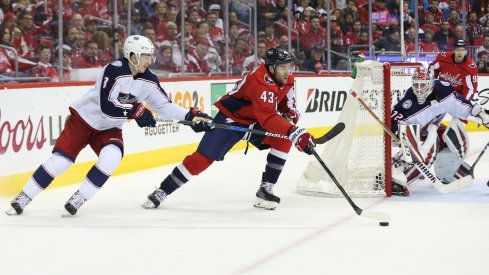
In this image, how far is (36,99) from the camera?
6.09m

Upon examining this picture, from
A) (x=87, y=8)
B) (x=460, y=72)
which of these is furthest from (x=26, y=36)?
(x=460, y=72)

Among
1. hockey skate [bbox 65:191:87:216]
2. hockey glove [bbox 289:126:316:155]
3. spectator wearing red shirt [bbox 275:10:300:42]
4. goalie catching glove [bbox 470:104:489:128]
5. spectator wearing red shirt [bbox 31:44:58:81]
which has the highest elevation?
spectator wearing red shirt [bbox 275:10:300:42]

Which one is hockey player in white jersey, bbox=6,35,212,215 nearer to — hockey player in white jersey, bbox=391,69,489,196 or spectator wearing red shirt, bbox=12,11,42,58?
hockey player in white jersey, bbox=391,69,489,196

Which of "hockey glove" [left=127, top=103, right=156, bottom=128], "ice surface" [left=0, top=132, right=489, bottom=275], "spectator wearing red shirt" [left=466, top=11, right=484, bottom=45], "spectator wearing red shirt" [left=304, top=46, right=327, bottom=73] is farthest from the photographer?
"spectator wearing red shirt" [left=466, top=11, right=484, bottom=45]

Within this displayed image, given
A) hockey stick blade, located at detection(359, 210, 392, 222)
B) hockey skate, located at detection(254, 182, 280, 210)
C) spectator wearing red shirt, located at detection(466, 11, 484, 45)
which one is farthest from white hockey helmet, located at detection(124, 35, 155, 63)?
spectator wearing red shirt, located at detection(466, 11, 484, 45)

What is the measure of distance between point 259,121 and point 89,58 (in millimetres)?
2877

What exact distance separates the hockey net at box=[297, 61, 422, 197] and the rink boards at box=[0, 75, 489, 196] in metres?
1.78

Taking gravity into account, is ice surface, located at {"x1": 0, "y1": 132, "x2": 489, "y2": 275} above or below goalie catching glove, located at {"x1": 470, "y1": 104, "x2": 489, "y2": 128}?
below

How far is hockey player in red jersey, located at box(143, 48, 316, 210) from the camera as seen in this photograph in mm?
4914

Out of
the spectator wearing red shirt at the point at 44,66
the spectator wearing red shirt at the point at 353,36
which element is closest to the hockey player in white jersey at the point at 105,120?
the spectator wearing red shirt at the point at 44,66

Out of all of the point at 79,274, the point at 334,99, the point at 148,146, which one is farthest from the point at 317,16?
the point at 79,274

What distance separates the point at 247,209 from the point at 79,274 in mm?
1902

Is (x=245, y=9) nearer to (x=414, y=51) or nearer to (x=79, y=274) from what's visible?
(x=414, y=51)

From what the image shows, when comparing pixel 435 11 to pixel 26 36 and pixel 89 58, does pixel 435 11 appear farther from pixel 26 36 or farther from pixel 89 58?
pixel 26 36
